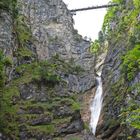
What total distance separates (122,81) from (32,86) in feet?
29.9

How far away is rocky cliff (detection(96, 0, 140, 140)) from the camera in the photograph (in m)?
27.0

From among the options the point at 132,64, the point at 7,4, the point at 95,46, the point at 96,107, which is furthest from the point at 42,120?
the point at 95,46

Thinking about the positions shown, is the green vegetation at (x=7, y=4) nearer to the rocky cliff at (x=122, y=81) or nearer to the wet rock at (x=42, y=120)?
the wet rock at (x=42, y=120)

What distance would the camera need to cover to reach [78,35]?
166ft

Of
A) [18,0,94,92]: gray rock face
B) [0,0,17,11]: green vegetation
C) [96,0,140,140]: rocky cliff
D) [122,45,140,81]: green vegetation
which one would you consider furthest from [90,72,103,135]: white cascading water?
[0,0,17,11]: green vegetation

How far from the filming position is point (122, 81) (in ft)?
107

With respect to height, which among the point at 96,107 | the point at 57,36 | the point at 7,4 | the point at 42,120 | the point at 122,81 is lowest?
the point at 42,120

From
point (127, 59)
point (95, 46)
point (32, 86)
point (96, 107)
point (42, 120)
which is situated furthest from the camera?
point (95, 46)

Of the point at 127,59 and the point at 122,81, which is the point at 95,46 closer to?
the point at 122,81

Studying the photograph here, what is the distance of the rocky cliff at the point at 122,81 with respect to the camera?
88.4ft

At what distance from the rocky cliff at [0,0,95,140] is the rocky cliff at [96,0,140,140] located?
11.5 feet

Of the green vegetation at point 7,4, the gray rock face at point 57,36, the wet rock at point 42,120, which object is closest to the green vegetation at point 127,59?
the gray rock face at point 57,36

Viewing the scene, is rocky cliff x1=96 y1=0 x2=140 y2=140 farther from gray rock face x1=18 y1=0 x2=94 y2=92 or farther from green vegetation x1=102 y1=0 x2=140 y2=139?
gray rock face x1=18 y1=0 x2=94 y2=92

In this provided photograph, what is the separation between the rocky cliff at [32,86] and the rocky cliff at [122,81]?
11.5 ft
